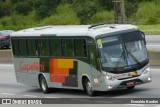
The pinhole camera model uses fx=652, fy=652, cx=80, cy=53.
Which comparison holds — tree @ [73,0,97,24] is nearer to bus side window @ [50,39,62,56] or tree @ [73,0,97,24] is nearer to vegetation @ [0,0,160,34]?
vegetation @ [0,0,160,34]

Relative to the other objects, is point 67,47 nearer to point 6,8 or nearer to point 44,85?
point 44,85

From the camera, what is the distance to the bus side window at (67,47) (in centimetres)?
2262

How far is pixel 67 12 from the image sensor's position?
87.4m

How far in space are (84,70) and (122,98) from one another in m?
2.28

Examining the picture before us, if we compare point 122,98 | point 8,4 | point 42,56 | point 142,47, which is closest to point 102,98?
point 122,98

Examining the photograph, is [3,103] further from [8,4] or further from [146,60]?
[8,4]

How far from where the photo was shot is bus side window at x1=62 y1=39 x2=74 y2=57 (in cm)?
2262

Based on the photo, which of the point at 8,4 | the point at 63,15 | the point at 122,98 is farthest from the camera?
the point at 8,4

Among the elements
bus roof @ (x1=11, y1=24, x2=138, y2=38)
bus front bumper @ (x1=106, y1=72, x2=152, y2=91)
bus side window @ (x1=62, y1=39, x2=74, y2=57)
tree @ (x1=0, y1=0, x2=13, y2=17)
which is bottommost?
tree @ (x1=0, y1=0, x2=13, y2=17)

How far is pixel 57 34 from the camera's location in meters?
23.3

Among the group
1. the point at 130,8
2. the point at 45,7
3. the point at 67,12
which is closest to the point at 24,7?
the point at 45,7

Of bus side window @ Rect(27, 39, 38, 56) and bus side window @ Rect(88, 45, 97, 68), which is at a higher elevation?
bus side window @ Rect(88, 45, 97, 68)

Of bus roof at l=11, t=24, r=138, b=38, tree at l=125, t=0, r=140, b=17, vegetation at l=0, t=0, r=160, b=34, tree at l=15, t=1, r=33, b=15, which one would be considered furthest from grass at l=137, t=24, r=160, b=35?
bus roof at l=11, t=24, r=138, b=38

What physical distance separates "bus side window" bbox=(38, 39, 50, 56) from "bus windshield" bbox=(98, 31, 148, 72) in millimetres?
3451
